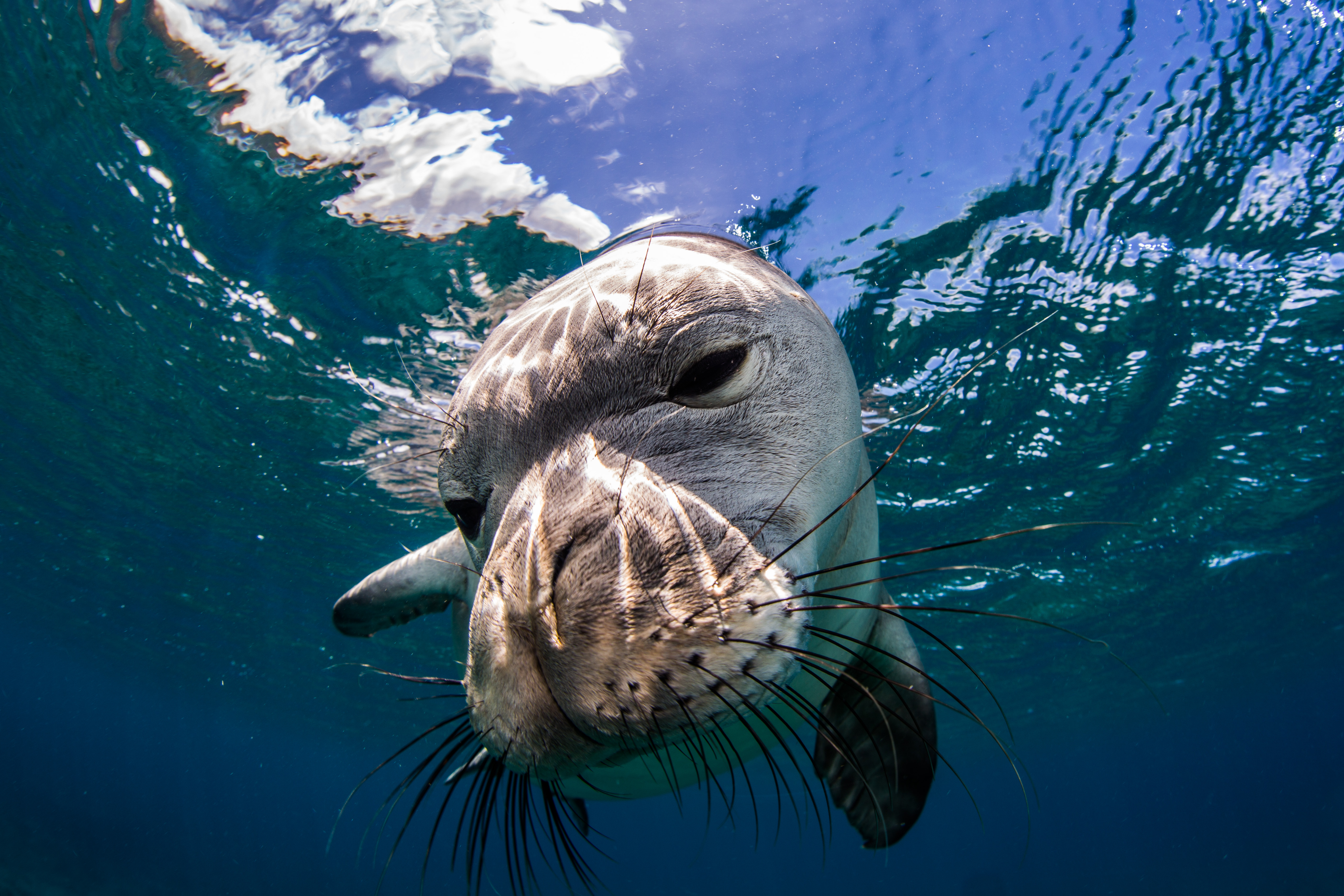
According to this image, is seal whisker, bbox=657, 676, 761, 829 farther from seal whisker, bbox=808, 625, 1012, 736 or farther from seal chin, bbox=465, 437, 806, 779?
seal whisker, bbox=808, 625, 1012, 736

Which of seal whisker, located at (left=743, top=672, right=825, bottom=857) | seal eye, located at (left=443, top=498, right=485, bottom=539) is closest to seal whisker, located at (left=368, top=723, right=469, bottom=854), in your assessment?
seal eye, located at (left=443, top=498, right=485, bottom=539)

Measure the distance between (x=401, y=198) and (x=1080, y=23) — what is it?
6188mm

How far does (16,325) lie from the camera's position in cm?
1001

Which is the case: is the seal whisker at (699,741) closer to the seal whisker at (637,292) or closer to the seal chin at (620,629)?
the seal chin at (620,629)

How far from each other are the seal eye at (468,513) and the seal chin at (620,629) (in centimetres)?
67

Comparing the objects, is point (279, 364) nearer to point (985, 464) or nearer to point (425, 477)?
point (425, 477)

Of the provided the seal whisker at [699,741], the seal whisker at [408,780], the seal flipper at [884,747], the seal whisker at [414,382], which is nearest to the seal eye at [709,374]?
the seal whisker at [699,741]

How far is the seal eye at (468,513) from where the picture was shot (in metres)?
2.38

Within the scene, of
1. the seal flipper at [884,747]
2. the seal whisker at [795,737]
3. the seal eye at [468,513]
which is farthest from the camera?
the seal flipper at [884,747]

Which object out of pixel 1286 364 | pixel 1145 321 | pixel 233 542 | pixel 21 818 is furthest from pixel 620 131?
pixel 21 818

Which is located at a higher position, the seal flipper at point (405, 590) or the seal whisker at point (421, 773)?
the seal flipper at point (405, 590)

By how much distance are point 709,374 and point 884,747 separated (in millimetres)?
2537

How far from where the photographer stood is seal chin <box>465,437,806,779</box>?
55.7 inches

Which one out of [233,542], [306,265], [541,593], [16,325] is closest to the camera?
[541,593]
